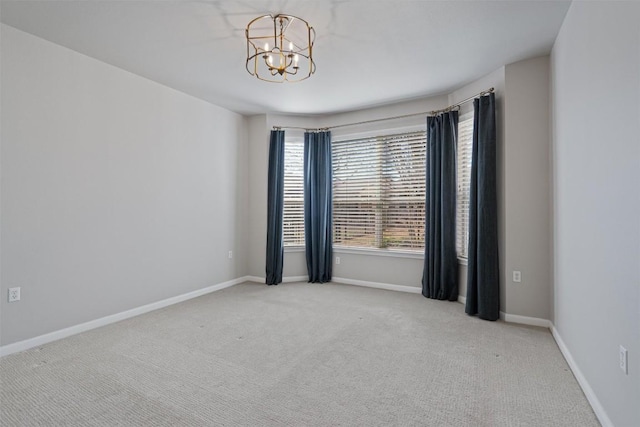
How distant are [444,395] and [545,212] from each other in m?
2.16

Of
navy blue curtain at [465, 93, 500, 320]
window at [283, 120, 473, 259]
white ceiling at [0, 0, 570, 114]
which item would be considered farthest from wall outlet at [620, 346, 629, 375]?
window at [283, 120, 473, 259]

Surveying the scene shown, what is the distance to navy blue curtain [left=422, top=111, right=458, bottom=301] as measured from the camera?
13.3ft

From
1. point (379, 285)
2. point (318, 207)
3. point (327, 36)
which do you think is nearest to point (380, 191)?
point (318, 207)

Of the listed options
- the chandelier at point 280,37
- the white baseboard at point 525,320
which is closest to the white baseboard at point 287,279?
the white baseboard at point 525,320

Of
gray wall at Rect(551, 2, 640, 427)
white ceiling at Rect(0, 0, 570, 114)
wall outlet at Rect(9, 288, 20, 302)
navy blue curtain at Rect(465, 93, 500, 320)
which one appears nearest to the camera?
gray wall at Rect(551, 2, 640, 427)

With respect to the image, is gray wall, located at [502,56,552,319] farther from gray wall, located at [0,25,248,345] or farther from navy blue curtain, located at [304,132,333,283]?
gray wall, located at [0,25,248,345]

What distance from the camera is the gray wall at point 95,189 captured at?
2719 mm

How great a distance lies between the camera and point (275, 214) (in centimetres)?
501

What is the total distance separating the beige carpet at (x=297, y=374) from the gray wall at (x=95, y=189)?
45 cm

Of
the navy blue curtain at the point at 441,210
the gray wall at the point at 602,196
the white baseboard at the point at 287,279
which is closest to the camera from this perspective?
the gray wall at the point at 602,196

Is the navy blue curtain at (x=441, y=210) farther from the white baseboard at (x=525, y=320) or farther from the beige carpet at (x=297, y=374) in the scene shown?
the white baseboard at (x=525, y=320)

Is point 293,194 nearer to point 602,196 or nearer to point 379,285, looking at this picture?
point 379,285

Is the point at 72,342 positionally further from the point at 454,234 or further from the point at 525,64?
the point at 525,64

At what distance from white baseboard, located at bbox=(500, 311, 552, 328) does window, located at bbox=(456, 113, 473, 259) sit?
0.85 m
